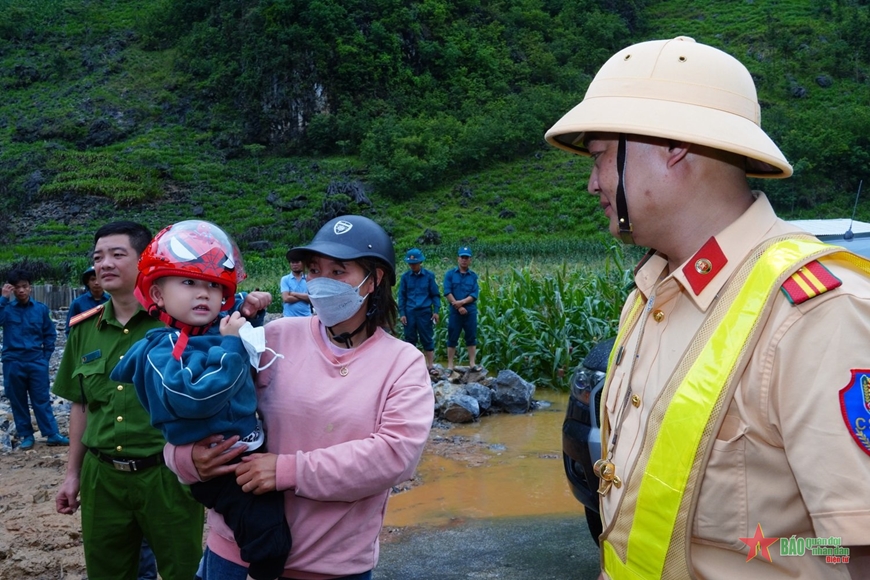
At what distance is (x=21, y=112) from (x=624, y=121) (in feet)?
228

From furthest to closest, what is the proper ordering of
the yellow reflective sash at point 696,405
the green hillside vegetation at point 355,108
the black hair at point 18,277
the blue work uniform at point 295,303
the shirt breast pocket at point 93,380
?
the green hillside vegetation at point 355,108, the blue work uniform at point 295,303, the black hair at point 18,277, the shirt breast pocket at point 93,380, the yellow reflective sash at point 696,405

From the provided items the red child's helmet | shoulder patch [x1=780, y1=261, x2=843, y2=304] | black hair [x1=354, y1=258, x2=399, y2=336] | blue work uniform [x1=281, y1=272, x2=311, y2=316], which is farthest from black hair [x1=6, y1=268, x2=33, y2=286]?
shoulder patch [x1=780, y1=261, x2=843, y2=304]

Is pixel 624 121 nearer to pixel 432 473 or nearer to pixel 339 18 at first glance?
pixel 432 473

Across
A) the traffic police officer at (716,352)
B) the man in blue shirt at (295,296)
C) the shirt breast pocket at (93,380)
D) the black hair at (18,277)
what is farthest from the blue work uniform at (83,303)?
the traffic police officer at (716,352)

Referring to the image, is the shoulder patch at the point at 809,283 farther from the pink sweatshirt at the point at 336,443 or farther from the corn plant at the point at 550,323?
the corn plant at the point at 550,323

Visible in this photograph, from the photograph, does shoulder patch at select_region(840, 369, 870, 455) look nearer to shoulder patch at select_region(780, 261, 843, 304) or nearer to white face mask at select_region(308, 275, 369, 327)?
shoulder patch at select_region(780, 261, 843, 304)

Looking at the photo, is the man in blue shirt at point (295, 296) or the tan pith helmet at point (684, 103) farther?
Answer: the man in blue shirt at point (295, 296)

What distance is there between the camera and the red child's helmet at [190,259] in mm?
2400

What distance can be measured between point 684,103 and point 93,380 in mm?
2663

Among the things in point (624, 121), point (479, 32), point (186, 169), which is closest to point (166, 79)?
point (186, 169)

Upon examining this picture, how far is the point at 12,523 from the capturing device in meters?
5.05

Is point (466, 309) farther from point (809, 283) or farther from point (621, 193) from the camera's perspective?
point (809, 283)

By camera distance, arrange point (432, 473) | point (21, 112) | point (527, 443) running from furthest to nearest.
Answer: point (21, 112) < point (527, 443) < point (432, 473)

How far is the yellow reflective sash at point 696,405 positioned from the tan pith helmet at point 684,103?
9.9 inches
